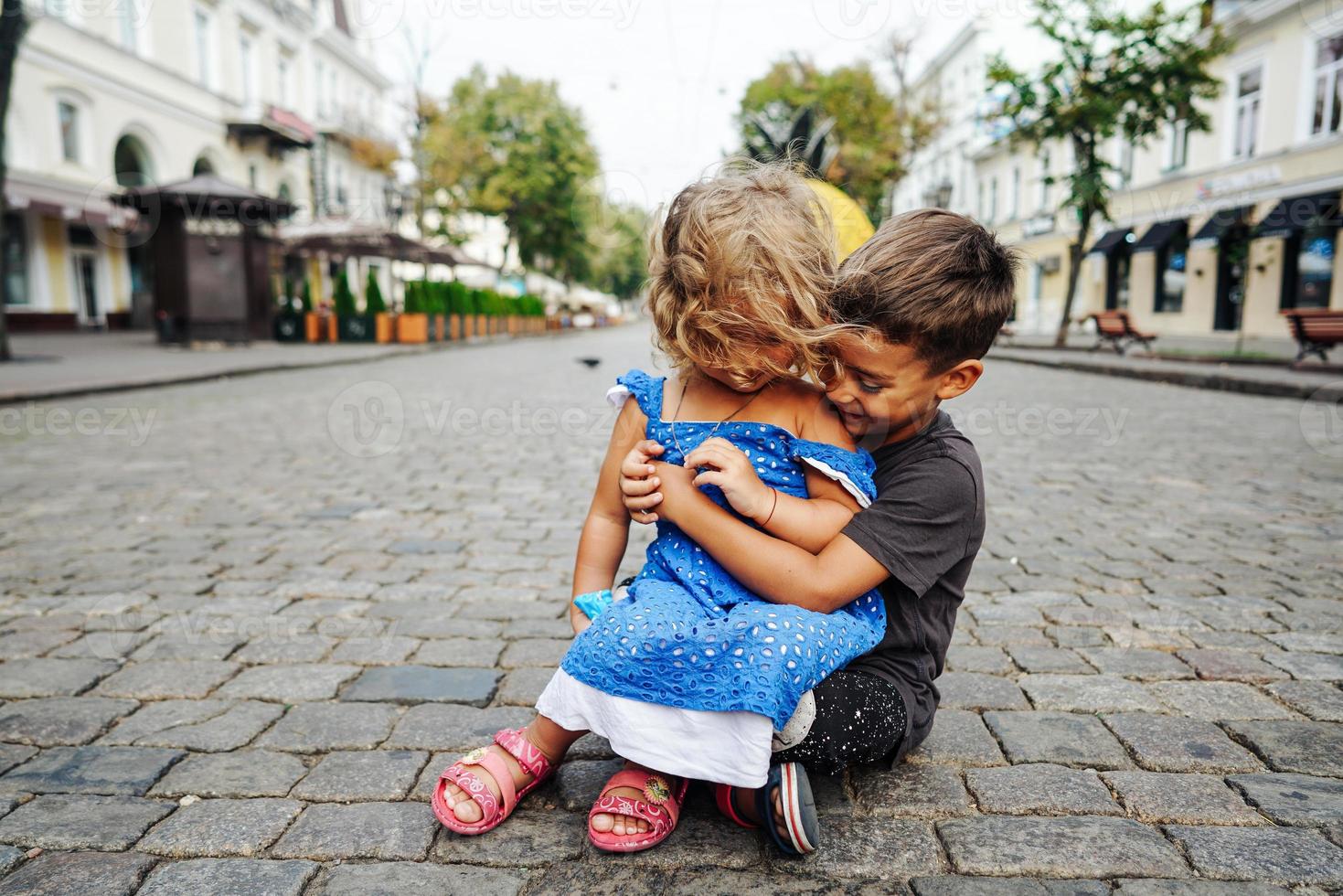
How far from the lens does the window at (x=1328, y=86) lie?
20.0 m

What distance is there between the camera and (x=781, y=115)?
38.7 meters

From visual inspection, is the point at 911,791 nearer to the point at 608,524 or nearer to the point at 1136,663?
the point at 608,524

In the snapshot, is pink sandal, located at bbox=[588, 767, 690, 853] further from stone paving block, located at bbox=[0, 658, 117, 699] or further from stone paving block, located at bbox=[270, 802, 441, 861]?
stone paving block, located at bbox=[0, 658, 117, 699]

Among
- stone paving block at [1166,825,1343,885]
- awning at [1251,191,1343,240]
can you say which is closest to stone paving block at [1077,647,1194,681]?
stone paving block at [1166,825,1343,885]

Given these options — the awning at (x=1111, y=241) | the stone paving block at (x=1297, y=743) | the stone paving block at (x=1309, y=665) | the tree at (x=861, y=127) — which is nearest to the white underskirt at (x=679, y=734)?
the stone paving block at (x=1297, y=743)

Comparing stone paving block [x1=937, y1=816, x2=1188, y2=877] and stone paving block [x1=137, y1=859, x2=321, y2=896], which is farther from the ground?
stone paving block [x1=937, y1=816, x2=1188, y2=877]

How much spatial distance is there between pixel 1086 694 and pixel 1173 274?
27.7 metres

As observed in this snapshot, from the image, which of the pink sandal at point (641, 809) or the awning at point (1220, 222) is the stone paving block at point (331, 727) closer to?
the pink sandal at point (641, 809)

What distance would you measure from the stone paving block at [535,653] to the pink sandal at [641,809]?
869mm

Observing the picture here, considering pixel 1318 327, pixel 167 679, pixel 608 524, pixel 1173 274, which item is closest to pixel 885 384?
pixel 608 524

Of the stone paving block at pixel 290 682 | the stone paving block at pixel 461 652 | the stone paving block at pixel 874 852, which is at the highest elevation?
the stone paving block at pixel 874 852

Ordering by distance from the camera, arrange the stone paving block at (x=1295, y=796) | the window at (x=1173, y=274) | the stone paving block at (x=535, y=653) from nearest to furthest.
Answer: the stone paving block at (x=1295, y=796)
the stone paving block at (x=535, y=653)
the window at (x=1173, y=274)

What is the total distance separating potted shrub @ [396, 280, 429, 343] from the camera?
22.3 m

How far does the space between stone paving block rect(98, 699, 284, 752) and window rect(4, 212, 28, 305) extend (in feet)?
77.9
